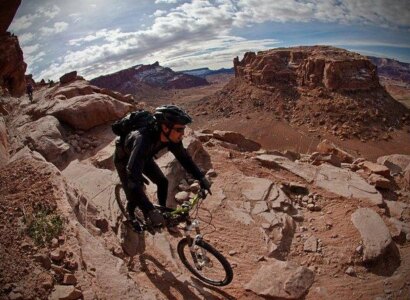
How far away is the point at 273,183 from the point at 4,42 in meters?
37.6

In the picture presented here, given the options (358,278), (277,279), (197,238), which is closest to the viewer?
(197,238)

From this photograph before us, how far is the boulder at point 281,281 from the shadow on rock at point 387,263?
1.25 metres

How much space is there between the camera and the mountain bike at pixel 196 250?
13.5ft


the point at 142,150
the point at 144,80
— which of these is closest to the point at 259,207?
the point at 142,150

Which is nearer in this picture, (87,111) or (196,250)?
(196,250)

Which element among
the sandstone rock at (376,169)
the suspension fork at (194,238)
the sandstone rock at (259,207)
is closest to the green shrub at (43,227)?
the suspension fork at (194,238)

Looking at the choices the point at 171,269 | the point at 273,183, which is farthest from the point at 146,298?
the point at 273,183

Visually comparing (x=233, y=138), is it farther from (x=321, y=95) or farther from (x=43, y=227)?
(x=321, y=95)

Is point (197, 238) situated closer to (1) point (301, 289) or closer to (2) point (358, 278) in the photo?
(1) point (301, 289)

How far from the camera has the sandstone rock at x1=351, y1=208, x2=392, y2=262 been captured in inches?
217

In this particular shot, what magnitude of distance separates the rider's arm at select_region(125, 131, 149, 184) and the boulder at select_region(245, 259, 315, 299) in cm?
243

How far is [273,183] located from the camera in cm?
790

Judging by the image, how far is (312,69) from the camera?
2037 inches

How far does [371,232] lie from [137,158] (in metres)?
4.95
